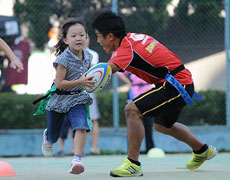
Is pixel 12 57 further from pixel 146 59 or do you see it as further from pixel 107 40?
pixel 146 59

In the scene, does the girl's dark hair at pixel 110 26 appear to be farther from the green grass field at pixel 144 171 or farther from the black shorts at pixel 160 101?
the green grass field at pixel 144 171

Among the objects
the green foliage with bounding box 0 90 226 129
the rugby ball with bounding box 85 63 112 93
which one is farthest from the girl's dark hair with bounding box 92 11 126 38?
the green foliage with bounding box 0 90 226 129

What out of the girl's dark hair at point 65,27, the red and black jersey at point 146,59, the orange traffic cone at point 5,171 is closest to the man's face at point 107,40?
the red and black jersey at point 146,59

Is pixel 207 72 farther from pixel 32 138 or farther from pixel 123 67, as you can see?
pixel 123 67

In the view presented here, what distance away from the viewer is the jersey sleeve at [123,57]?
227 inches

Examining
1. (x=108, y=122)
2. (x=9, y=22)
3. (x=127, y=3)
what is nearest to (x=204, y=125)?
(x=108, y=122)

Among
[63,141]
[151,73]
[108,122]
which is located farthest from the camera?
[108,122]

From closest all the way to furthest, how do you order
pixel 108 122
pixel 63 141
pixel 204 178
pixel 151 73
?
pixel 204 178 → pixel 151 73 → pixel 63 141 → pixel 108 122

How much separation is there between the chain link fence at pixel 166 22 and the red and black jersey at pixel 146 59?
4.26 metres

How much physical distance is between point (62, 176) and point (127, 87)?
454cm

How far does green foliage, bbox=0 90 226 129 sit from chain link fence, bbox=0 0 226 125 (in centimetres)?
2

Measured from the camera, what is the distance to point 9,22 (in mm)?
10102

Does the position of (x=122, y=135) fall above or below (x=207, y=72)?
below

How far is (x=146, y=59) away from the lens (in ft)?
19.6
